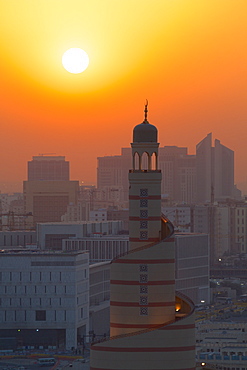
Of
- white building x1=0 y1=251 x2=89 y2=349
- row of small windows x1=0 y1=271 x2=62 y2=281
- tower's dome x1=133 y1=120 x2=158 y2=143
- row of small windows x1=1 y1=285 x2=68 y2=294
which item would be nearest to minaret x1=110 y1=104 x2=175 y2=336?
tower's dome x1=133 y1=120 x2=158 y2=143

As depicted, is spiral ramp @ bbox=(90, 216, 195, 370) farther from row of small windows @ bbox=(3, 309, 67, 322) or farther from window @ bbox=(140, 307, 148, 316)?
row of small windows @ bbox=(3, 309, 67, 322)

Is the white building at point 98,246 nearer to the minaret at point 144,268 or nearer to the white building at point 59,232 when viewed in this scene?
the white building at point 59,232

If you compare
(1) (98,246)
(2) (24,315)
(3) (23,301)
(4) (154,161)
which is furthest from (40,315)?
(4) (154,161)

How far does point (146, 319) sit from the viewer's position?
49.9 m

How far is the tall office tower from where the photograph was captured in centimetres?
4959

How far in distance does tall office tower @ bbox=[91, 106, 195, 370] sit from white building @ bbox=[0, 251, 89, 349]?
197 ft

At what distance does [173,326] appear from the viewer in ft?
163

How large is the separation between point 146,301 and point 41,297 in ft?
203

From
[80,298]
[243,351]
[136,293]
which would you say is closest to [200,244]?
[80,298]

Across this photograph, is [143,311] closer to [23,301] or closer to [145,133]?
[145,133]

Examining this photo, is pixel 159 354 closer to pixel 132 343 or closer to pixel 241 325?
pixel 132 343

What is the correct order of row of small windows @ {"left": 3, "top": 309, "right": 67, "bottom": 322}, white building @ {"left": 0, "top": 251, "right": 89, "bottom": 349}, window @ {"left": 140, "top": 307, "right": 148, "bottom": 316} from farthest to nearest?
row of small windows @ {"left": 3, "top": 309, "right": 67, "bottom": 322}, white building @ {"left": 0, "top": 251, "right": 89, "bottom": 349}, window @ {"left": 140, "top": 307, "right": 148, "bottom": 316}

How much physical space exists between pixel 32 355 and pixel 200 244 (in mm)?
52775

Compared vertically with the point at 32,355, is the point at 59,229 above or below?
above
